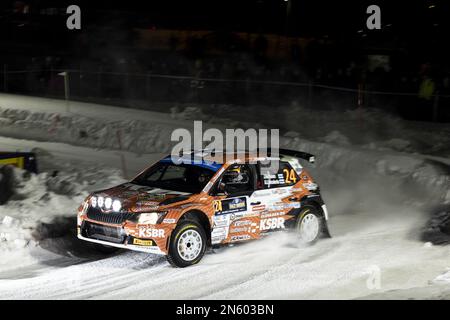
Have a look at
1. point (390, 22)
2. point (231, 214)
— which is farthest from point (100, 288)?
point (390, 22)

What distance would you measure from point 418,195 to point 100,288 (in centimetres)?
943

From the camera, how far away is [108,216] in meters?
9.70

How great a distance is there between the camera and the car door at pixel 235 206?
1012cm

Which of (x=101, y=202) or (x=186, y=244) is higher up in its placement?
(x=101, y=202)

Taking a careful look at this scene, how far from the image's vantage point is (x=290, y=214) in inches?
436

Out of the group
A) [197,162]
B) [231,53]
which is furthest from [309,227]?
[231,53]

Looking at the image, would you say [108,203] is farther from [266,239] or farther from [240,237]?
[266,239]

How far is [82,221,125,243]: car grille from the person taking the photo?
31.2ft

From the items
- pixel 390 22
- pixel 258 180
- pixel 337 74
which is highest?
pixel 390 22

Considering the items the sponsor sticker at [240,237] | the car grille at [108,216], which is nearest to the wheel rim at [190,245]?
the sponsor sticker at [240,237]

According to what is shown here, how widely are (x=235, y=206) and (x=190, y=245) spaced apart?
990 millimetres

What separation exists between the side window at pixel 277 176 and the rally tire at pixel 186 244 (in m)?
1.47

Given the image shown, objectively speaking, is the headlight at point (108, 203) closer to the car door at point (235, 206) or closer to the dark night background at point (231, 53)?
the car door at point (235, 206)

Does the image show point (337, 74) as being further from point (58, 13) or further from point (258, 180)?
point (58, 13)
